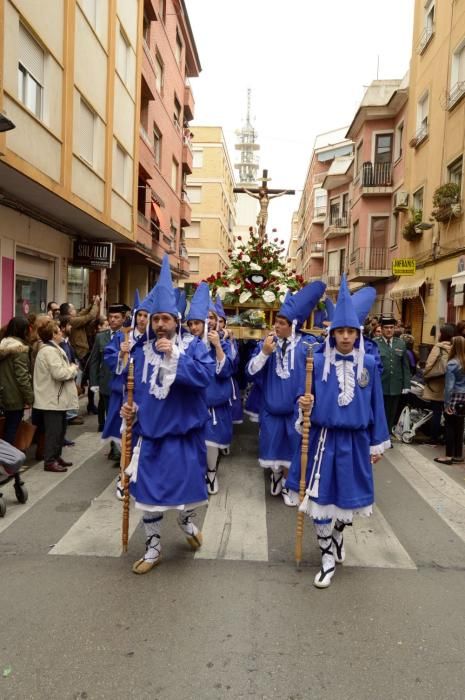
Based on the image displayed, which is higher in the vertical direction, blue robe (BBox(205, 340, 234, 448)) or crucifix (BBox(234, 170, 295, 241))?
crucifix (BBox(234, 170, 295, 241))

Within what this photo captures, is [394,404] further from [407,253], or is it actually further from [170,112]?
[170,112]

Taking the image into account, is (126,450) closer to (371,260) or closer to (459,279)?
(459,279)

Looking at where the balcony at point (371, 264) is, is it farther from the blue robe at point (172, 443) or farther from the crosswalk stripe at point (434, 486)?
the blue robe at point (172, 443)

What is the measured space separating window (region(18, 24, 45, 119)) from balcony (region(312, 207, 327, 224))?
3803cm

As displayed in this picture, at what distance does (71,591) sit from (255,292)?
20.0ft

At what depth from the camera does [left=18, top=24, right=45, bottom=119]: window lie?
9.66 metres

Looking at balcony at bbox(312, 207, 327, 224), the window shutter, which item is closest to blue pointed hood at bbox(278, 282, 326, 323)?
the window shutter

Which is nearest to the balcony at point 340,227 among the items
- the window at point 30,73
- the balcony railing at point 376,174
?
the balcony railing at point 376,174

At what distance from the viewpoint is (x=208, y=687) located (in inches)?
109

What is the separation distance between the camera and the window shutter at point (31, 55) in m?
9.62

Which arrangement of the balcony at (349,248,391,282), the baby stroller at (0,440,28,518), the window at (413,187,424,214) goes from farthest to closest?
the balcony at (349,248,391,282) < the window at (413,187,424,214) < the baby stroller at (0,440,28,518)

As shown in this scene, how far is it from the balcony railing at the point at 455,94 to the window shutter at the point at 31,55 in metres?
10.2

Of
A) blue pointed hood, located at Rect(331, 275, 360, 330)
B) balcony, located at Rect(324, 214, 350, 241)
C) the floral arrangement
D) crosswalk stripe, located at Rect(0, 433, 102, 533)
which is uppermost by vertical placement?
balcony, located at Rect(324, 214, 350, 241)

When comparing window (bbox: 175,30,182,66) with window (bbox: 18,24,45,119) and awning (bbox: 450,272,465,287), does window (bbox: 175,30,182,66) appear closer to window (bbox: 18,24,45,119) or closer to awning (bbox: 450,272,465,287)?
window (bbox: 18,24,45,119)
